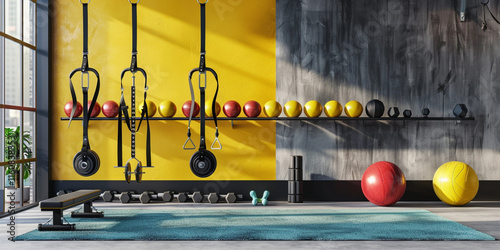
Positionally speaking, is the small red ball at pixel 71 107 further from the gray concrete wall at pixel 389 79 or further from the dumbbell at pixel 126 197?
the gray concrete wall at pixel 389 79

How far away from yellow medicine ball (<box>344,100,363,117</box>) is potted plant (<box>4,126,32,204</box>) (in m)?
3.67

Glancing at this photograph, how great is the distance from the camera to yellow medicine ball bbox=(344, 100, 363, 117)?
19.0 ft

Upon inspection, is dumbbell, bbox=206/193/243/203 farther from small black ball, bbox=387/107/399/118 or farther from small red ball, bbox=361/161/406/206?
small black ball, bbox=387/107/399/118

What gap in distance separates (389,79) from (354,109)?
0.76 meters

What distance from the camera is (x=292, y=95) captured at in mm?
6199

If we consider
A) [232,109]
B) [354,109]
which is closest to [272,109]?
[232,109]

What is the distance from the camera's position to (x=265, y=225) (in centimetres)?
438

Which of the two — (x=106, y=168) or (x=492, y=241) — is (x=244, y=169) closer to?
(x=106, y=168)

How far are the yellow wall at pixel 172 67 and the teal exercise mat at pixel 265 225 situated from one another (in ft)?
3.16

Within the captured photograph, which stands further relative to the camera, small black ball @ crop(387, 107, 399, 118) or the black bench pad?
small black ball @ crop(387, 107, 399, 118)

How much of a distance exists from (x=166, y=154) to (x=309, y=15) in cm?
245

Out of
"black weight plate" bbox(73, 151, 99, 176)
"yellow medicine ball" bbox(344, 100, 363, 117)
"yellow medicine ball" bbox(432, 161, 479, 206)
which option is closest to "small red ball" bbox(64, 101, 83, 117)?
"black weight plate" bbox(73, 151, 99, 176)

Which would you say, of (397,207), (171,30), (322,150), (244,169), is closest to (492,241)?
(397,207)

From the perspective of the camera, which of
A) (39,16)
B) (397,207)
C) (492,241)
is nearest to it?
(492,241)
